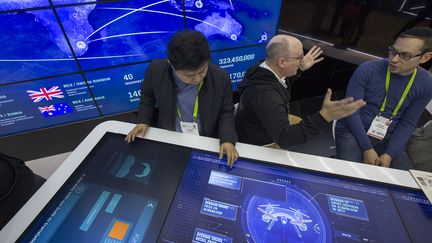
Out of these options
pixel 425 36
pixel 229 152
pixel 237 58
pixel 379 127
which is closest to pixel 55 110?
pixel 237 58

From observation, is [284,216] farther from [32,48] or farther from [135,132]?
[32,48]

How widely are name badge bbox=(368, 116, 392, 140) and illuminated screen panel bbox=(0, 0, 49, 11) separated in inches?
113

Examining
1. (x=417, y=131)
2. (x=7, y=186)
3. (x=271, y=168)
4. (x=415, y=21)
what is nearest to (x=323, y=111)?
(x=271, y=168)

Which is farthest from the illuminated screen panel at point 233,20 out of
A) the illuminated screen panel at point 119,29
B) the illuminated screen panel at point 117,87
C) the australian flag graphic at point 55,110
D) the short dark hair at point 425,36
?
the australian flag graphic at point 55,110

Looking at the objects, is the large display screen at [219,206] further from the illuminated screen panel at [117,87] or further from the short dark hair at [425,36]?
the illuminated screen panel at [117,87]

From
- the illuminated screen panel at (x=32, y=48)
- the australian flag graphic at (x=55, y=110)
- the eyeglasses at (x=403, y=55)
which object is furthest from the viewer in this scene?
the australian flag graphic at (x=55, y=110)

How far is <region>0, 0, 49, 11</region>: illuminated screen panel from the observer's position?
172cm

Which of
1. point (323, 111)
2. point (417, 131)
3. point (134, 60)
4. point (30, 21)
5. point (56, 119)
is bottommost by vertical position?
point (56, 119)

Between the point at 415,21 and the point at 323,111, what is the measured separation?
2.56 m

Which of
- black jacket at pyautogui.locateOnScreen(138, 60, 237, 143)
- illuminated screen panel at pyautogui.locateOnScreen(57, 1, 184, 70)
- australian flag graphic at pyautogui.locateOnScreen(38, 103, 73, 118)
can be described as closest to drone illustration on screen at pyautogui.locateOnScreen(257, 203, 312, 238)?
black jacket at pyautogui.locateOnScreen(138, 60, 237, 143)

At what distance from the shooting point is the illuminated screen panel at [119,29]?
1.98m

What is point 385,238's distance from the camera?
2.76 feet

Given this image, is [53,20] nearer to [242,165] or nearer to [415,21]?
[242,165]

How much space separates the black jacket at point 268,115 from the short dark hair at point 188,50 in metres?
0.46
